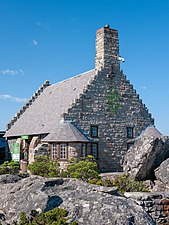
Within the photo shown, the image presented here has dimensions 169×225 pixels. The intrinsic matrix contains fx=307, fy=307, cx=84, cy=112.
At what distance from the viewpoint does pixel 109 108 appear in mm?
25031

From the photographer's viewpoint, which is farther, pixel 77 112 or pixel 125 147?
pixel 125 147

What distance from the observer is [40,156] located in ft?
70.1

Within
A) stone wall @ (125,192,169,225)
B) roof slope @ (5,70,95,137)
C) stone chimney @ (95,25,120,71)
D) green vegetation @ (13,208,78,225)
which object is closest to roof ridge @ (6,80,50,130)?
roof slope @ (5,70,95,137)

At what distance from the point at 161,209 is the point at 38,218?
5.77 metres

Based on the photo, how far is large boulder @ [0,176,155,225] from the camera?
7.39 meters

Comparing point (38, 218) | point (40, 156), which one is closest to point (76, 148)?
point (40, 156)

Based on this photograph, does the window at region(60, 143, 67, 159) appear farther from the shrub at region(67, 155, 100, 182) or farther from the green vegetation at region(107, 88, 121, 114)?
the green vegetation at region(107, 88, 121, 114)

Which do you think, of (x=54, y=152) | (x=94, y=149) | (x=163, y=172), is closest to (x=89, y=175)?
(x=163, y=172)

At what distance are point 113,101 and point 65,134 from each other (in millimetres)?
5661

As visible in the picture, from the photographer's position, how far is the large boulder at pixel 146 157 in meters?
18.0

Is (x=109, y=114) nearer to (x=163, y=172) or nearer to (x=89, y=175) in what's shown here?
(x=163, y=172)

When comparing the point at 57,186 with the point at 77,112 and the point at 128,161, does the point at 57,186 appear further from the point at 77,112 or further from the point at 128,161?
the point at 77,112

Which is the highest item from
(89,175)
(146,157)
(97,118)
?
(97,118)

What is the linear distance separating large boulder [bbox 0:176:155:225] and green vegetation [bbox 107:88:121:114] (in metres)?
15.9
